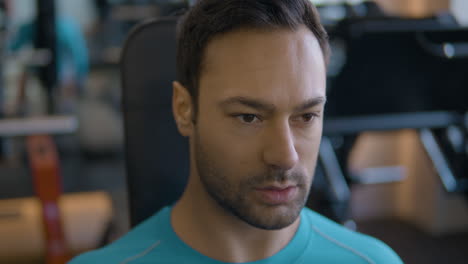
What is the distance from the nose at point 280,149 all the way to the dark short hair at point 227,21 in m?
0.15

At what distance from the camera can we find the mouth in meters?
0.72

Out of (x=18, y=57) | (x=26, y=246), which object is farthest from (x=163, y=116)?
(x=18, y=57)

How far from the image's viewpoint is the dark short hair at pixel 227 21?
0.72 m

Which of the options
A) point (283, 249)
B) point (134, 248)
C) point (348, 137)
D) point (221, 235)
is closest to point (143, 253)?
point (134, 248)

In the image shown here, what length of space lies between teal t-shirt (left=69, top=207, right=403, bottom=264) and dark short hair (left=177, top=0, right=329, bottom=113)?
9.7 inches

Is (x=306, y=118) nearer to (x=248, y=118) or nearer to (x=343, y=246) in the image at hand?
(x=248, y=118)

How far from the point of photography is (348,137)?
1.79 meters

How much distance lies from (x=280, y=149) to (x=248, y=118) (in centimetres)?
7

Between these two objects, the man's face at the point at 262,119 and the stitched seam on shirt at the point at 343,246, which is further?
the stitched seam on shirt at the point at 343,246

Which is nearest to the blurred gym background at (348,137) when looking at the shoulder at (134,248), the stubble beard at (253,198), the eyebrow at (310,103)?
the shoulder at (134,248)

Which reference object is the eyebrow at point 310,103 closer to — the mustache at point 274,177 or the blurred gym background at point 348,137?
the mustache at point 274,177

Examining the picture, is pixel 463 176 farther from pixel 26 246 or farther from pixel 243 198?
pixel 26 246

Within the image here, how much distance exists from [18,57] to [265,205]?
2562 millimetres

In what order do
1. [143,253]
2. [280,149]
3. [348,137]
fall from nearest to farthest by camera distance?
1. [280,149]
2. [143,253]
3. [348,137]
